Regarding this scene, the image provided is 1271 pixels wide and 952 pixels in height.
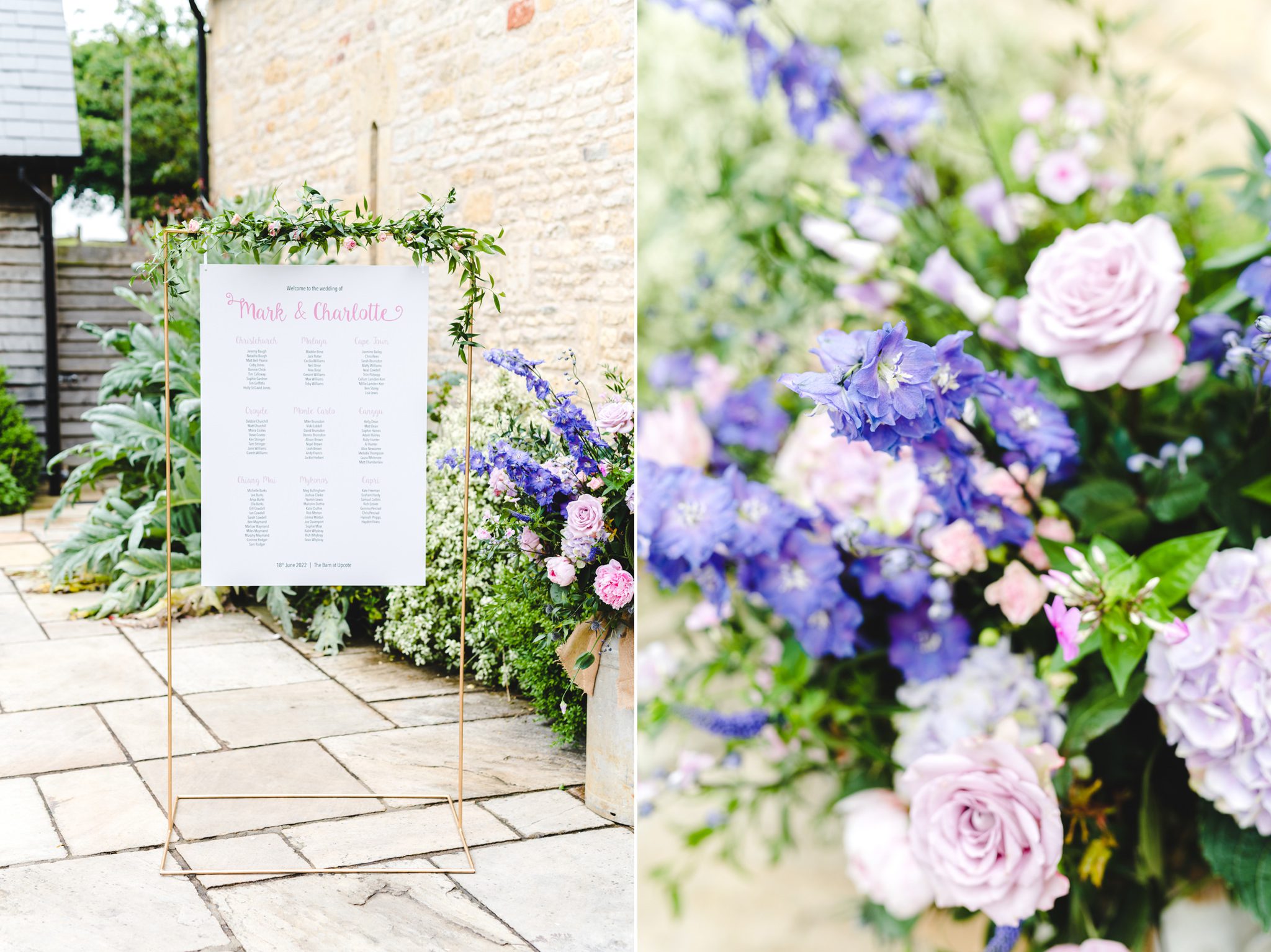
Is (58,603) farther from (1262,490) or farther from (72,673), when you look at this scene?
(1262,490)

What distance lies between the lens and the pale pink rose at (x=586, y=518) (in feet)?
8.11

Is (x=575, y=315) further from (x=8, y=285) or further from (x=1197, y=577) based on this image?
(x=8, y=285)

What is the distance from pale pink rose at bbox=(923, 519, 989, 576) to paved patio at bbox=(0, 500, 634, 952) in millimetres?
1533

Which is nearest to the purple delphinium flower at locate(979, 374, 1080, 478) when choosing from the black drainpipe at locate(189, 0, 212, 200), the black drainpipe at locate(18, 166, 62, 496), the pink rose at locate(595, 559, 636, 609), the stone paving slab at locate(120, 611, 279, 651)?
the pink rose at locate(595, 559, 636, 609)

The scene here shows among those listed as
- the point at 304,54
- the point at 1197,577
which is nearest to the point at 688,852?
the point at 1197,577

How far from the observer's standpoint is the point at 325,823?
2570mm

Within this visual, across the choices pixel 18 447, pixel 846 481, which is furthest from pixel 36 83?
pixel 846 481

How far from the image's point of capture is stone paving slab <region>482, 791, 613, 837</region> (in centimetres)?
257

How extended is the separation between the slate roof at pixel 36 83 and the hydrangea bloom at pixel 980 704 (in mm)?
8699

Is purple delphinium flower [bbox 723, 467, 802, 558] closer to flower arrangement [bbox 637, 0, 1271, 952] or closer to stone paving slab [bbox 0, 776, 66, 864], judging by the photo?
flower arrangement [bbox 637, 0, 1271, 952]

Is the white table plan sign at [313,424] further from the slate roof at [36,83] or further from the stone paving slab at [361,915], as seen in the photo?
the slate roof at [36,83]

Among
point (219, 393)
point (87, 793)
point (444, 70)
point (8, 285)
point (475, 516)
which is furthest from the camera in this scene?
point (8, 285)

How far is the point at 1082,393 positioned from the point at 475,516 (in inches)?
119

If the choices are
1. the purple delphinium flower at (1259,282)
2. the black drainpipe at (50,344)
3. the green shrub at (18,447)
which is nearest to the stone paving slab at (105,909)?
the purple delphinium flower at (1259,282)
